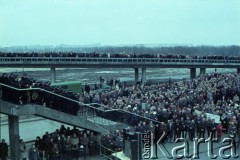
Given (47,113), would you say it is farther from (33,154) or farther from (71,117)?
(33,154)

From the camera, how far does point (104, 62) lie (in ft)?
148

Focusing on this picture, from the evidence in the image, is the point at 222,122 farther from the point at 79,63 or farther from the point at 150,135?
the point at 79,63

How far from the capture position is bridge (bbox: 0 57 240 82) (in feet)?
137

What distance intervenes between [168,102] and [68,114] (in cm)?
762

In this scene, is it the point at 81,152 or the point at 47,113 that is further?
the point at 47,113

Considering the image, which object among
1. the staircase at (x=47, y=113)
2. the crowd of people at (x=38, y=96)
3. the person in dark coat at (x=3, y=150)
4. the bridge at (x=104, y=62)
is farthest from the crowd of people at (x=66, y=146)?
the bridge at (x=104, y=62)

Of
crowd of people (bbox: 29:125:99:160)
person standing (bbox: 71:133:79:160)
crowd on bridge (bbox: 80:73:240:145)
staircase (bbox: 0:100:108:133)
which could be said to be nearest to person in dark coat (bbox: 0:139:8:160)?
crowd of people (bbox: 29:125:99:160)

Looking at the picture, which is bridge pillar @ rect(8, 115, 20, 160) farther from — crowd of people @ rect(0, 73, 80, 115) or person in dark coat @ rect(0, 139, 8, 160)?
crowd of people @ rect(0, 73, 80, 115)

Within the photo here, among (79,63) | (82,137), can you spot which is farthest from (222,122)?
(79,63)

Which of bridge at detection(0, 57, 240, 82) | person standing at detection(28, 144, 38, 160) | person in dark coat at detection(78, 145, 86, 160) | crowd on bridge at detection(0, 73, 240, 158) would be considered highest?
bridge at detection(0, 57, 240, 82)

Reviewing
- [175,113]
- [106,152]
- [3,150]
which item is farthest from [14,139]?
[175,113]

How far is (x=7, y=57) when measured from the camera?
40719 millimetres

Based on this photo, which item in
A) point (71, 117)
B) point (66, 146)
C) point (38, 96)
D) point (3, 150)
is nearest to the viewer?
point (3, 150)

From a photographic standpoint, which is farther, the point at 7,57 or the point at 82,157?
the point at 7,57
